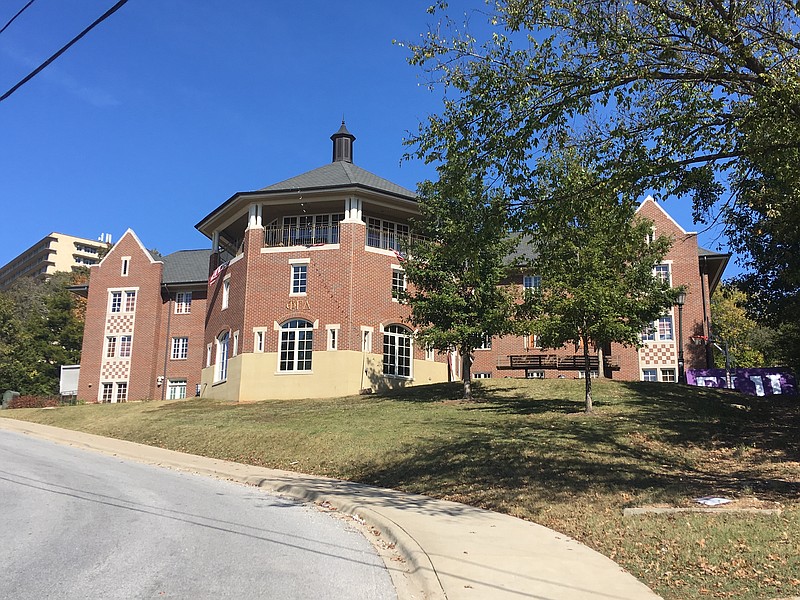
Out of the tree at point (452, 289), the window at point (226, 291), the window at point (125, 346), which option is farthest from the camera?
the window at point (125, 346)

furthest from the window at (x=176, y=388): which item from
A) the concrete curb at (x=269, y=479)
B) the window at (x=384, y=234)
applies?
the window at (x=384, y=234)

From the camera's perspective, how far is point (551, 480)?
40.5 ft

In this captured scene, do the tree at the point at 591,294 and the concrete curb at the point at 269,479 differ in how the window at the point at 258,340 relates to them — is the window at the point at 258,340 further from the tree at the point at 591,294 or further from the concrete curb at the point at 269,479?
the tree at the point at 591,294

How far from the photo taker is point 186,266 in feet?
154

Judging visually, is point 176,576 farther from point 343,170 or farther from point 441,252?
point 343,170

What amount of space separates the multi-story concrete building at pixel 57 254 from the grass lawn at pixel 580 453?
120 metres

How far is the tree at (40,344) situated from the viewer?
175 ft

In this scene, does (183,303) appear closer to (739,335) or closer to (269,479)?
(269,479)

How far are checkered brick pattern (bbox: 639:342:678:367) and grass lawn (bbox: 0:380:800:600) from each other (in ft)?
36.5

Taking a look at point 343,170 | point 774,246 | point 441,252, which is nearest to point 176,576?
point 441,252

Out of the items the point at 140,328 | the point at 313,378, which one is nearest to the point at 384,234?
the point at 313,378

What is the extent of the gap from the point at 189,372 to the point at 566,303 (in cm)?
2990

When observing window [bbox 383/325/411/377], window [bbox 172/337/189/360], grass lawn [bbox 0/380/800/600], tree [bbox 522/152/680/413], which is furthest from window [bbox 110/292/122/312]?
tree [bbox 522/152/680/413]

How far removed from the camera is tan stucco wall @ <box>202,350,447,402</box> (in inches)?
1240
